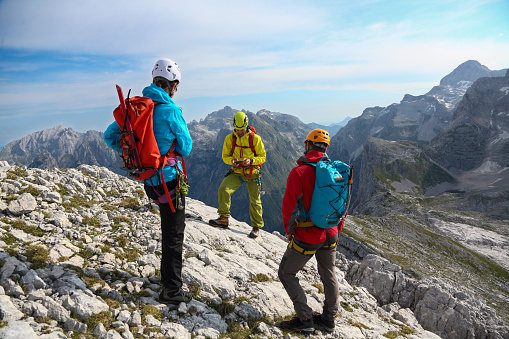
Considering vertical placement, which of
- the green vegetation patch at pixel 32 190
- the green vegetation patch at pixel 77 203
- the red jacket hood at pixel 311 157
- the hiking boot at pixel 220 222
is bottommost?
the hiking boot at pixel 220 222

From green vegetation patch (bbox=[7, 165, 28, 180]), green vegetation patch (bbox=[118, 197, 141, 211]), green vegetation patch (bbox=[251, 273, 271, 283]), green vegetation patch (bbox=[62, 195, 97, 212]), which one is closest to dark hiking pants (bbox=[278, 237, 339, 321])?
green vegetation patch (bbox=[251, 273, 271, 283])

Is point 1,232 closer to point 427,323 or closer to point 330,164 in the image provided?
point 330,164

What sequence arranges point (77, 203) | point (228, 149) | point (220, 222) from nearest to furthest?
1. point (77, 203)
2. point (228, 149)
3. point (220, 222)

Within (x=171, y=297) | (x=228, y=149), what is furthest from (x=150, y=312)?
(x=228, y=149)

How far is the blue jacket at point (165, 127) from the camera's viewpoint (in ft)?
20.4

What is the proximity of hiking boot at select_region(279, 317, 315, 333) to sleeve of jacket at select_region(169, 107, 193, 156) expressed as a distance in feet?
18.0

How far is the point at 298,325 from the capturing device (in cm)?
724

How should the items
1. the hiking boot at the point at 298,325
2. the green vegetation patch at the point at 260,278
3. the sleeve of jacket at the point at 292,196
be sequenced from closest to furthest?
the sleeve of jacket at the point at 292,196, the hiking boot at the point at 298,325, the green vegetation patch at the point at 260,278

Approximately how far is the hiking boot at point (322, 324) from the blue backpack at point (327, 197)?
3144mm

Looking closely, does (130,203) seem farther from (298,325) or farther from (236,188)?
(298,325)

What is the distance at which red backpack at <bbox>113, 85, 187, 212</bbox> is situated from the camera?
5789mm

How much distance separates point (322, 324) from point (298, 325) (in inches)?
37.4

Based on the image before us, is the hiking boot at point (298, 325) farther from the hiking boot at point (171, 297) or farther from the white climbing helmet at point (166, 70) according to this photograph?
the white climbing helmet at point (166, 70)

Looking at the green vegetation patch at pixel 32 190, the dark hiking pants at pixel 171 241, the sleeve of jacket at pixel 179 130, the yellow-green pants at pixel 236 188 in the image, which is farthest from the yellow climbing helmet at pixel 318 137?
the green vegetation patch at pixel 32 190
